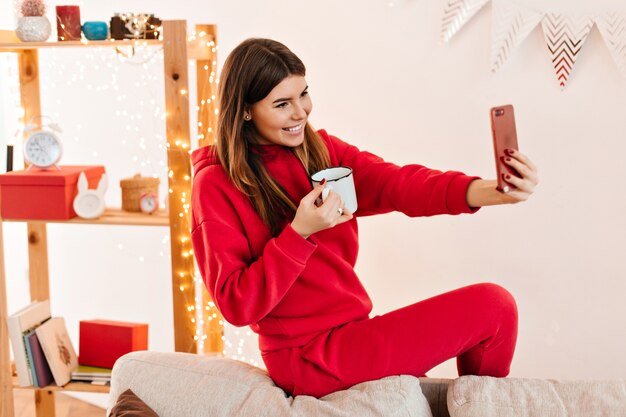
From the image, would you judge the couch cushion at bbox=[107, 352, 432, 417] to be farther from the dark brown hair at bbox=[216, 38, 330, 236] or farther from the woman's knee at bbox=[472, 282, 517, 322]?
the dark brown hair at bbox=[216, 38, 330, 236]

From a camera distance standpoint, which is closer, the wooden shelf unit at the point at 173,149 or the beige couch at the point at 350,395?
the beige couch at the point at 350,395

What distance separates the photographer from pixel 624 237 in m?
2.35

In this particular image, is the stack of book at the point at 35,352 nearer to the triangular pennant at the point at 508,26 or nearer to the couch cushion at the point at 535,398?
the couch cushion at the point at 535,398

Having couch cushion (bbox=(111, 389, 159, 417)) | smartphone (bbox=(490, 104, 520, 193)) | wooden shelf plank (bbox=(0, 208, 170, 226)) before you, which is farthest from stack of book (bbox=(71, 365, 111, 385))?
smartphone (bbox=(490, 104, 520, 193))

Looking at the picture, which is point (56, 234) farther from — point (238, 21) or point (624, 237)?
point (624, 237)

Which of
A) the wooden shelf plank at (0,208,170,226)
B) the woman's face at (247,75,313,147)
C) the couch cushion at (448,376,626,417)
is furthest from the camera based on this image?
the wooden shelf plank at (0,208,170,226)

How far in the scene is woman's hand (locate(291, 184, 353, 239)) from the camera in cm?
171

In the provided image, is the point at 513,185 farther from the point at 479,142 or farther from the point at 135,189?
the point at 135,189

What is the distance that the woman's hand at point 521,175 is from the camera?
167cm

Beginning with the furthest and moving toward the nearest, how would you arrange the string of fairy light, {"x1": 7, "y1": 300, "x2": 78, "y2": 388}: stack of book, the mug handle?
the string of fairy light → {"x1": 7, "y1": 300, "x2": 78, "y2": 388}: stack of book → the mug handle

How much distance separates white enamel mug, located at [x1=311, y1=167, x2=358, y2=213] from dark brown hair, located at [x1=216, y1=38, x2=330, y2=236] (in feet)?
0.39

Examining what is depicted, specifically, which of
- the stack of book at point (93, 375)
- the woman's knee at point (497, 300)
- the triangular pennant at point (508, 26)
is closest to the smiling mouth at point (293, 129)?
the woman's knee at point (497, 300)

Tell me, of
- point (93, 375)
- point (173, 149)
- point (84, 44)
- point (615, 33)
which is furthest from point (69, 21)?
point (615, 33)

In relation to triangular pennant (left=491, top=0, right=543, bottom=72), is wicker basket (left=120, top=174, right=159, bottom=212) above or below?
below
